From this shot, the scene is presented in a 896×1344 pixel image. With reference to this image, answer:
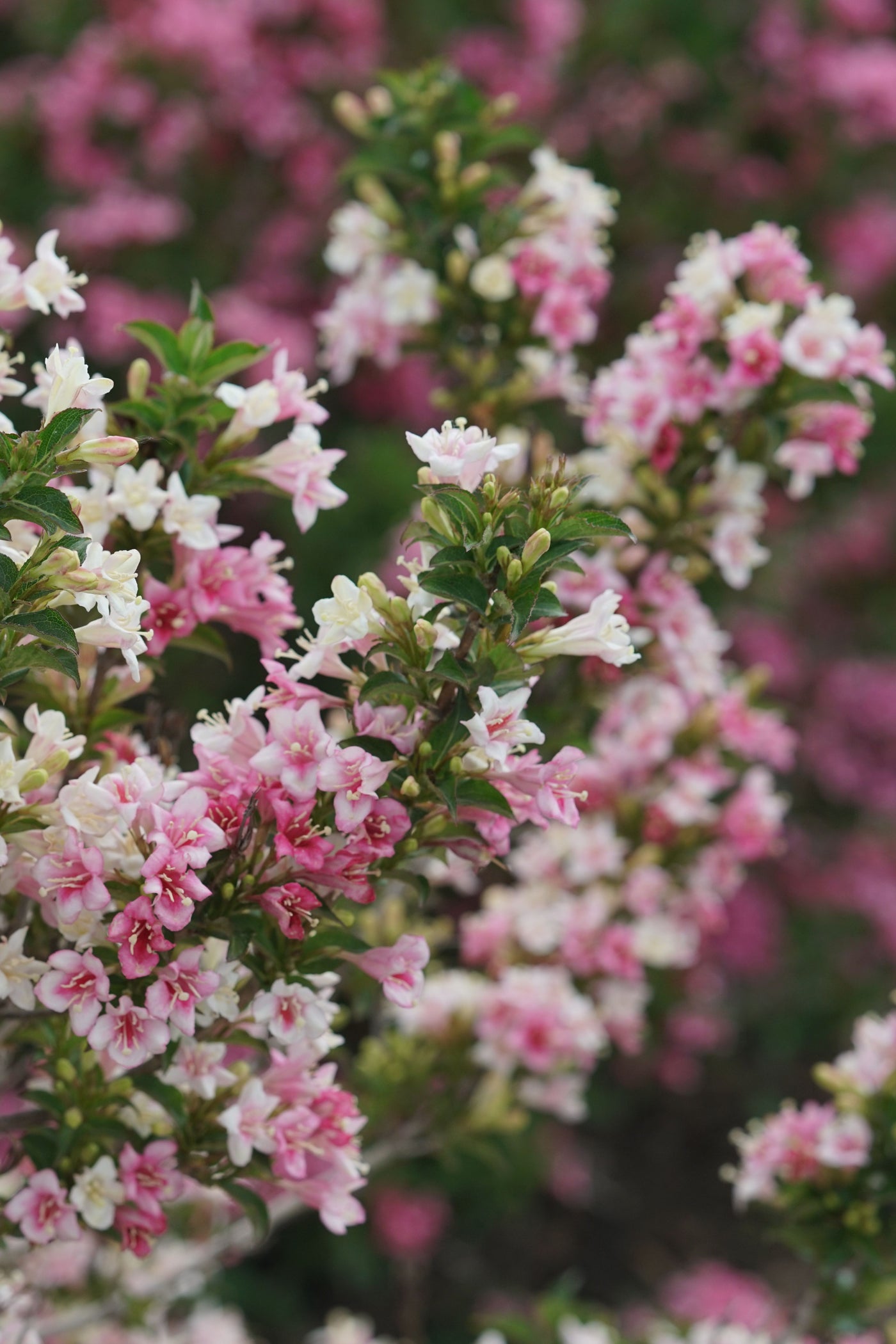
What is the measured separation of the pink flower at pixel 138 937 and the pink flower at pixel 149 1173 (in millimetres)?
329

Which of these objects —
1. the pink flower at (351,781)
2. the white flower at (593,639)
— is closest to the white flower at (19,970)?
the pink flower at (351,781)

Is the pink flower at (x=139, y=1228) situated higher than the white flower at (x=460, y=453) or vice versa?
the white flower at (x=460, y=453)

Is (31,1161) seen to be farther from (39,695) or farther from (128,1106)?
(39,695)

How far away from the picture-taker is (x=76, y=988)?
52.4 inches

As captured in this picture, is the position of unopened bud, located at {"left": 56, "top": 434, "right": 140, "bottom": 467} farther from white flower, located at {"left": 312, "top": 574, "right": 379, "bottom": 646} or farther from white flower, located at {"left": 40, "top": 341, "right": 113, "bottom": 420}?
white flower, located at {"left": 312, "top": 574, "right": 379, "bottom": 646}

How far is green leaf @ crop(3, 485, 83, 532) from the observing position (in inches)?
48.4

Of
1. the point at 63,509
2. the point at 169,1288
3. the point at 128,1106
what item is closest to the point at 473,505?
the point at 63,509

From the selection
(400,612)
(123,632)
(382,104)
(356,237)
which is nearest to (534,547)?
(400,612)

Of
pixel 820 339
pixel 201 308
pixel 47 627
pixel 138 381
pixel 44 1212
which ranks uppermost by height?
pixel 820 339

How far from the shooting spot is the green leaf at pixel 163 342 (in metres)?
1.67

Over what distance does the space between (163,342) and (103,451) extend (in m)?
0.40

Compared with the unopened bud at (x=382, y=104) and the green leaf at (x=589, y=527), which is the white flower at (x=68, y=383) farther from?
the unopened bud at (x=382, y=104)

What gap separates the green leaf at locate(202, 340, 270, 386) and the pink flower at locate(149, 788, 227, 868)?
590 mm

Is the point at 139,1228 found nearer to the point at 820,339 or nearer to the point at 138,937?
the point at 138,937
